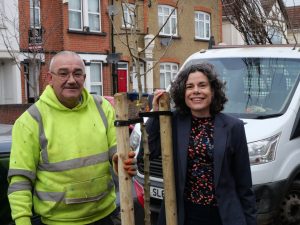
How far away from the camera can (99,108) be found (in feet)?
10.6

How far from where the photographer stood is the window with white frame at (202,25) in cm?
2855

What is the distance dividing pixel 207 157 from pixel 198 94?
1.24 ft

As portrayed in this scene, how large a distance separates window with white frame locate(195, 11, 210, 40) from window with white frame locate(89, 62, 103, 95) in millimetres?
7564

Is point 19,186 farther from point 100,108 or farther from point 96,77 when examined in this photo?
point 96,77

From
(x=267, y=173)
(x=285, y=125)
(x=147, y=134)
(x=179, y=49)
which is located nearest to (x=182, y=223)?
(x=147, y=134)

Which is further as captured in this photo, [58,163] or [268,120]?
[268,120]

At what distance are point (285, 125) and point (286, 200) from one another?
2.62 feet

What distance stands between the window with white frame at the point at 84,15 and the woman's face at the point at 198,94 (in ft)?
62.8

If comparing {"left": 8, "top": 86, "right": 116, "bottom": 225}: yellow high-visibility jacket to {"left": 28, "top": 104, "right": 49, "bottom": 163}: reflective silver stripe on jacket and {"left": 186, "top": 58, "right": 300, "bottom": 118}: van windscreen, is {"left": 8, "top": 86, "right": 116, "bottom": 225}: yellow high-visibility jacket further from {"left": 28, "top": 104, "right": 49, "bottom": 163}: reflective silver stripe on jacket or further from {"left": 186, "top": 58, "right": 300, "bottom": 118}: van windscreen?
{"left": 186, "top": 58, "right": 300, "bottom": 118}: van windscreen

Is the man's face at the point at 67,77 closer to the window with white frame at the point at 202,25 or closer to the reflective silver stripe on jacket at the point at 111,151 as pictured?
the reflective silver stripe on jacket at the point at 111,151

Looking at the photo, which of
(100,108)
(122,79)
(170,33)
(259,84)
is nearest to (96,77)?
(122,79)

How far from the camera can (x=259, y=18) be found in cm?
1088

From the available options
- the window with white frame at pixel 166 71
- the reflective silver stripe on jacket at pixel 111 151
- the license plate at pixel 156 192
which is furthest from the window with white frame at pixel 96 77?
the reflective silver stripe on jacket at pixel 111 151

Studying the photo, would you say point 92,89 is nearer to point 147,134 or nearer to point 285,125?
point 285,125
